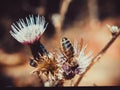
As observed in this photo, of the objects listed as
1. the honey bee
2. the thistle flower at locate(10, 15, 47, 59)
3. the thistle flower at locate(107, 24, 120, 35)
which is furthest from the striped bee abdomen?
the thistle flower at locate(107, 24, 120, 35)

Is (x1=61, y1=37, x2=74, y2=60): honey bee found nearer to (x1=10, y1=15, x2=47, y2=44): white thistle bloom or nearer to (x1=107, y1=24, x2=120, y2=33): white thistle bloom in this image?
(x1=10, y1=15, x2=47, y2=44): white thistle bloom

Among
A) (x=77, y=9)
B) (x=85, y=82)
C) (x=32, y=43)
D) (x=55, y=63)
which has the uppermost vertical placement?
(x=77, y=9)

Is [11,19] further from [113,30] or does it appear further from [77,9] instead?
[113,30]

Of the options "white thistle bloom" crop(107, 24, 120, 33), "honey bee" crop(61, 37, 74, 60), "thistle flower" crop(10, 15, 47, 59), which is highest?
"thistle flower" crop(10, 15, 47, 59)

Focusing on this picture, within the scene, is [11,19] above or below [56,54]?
above

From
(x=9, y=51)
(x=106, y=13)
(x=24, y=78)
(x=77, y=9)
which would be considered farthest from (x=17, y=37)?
(x=106, y=13)

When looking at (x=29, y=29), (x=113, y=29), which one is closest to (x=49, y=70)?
(x=29, y=29)
